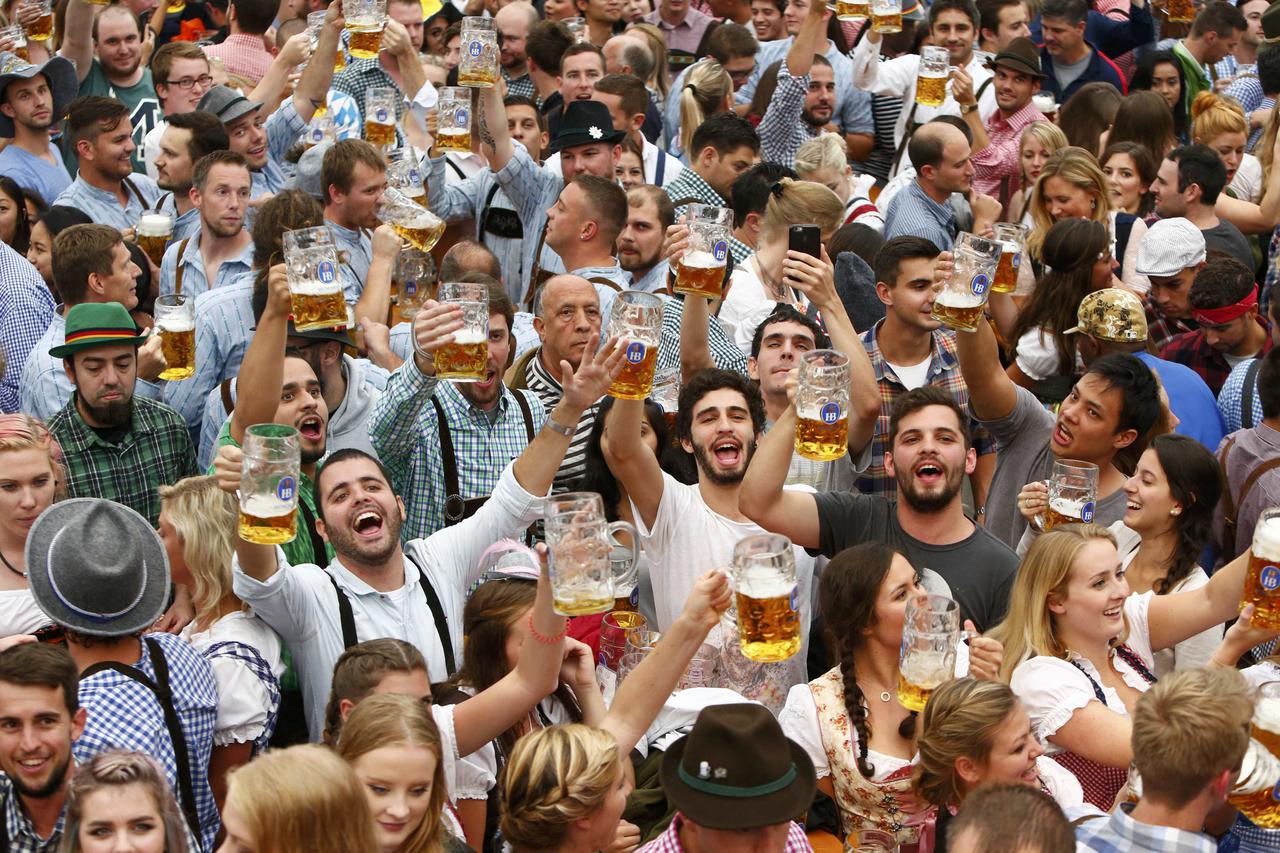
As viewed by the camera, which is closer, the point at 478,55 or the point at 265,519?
the point at 265,519

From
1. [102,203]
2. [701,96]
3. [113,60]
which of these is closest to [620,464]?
[102,203]

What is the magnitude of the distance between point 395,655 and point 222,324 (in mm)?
2431

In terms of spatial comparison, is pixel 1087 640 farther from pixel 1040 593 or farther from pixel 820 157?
pixel 820 157

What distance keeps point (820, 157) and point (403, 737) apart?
16.3ft

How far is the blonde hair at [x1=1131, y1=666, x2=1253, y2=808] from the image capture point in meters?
3.38

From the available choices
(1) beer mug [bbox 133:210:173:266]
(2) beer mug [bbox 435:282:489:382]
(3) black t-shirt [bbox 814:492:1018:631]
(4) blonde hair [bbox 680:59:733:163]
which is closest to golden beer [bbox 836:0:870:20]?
(4) blonde hair [bbox 680:59:733:163]

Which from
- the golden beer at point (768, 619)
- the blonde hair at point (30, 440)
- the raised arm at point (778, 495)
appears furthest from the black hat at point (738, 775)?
the blonde hair at point (30, 440)

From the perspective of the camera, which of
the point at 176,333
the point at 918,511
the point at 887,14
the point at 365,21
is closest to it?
the point at 918,511

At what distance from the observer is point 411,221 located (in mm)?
6004

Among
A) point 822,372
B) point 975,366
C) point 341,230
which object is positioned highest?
point 822,372

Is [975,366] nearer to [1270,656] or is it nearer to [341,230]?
[1270,656]

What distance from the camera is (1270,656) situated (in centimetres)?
460

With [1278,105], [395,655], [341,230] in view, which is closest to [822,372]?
[395,655]

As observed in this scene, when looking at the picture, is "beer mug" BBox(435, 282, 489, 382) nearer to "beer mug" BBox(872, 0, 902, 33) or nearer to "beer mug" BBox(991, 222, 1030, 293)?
"beer mug" BBox(991, 222, 1030, 293)
